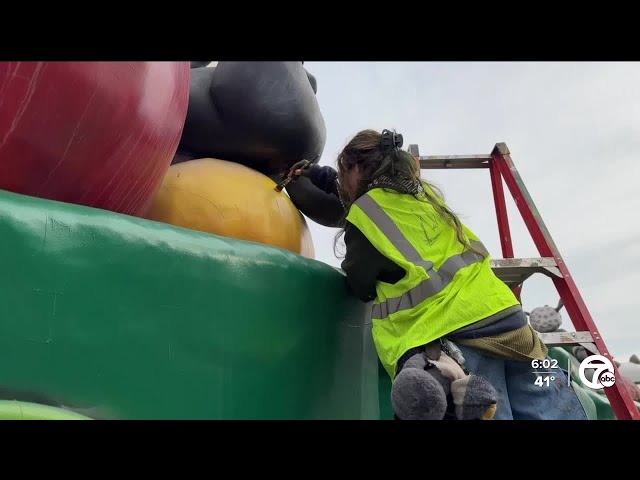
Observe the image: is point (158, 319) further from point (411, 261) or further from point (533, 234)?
point (533, 234)

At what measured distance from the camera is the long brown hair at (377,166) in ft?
4.48

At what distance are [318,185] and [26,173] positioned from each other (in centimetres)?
85

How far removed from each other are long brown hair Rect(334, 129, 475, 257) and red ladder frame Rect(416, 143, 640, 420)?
2.15 feet

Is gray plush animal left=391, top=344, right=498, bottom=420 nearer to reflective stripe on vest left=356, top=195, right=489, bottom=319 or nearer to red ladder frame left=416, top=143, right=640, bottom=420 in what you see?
reflective stripe on vest left=356, top=195, right=489, bottom=319

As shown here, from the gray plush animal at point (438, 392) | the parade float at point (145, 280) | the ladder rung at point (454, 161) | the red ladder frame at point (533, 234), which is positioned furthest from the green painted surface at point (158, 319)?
the ladder rung at point (454, 161)

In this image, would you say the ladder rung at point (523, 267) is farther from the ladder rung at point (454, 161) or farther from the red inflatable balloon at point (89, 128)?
the red inflatable balloon at point (89, 128)

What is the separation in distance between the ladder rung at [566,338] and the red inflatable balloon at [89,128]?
1114mm

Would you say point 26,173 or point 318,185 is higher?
point 318,185
